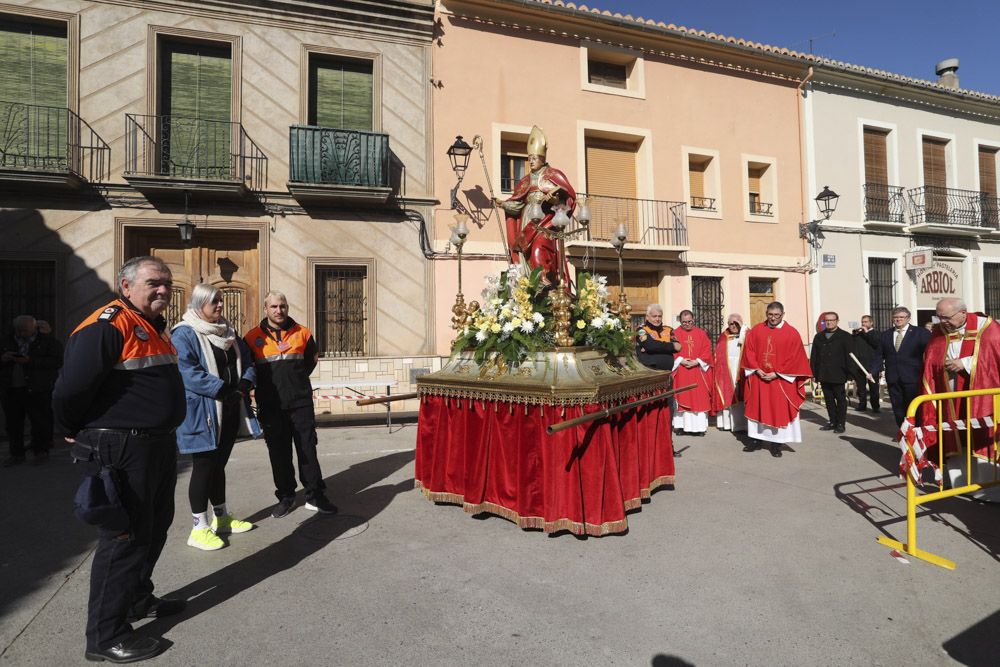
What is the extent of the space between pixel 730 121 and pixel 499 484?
12.9 meters

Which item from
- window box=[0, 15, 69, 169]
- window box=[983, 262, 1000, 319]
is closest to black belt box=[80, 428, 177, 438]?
window box=[0, 15, 69, 169]

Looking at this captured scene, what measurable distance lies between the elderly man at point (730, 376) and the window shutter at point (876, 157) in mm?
9898

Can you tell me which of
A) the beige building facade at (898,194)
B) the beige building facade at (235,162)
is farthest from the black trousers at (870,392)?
the beige building facade at (235,162)

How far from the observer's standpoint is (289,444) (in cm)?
459

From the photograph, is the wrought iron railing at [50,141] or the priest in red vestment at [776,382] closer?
the priest in red vestment at [776,382]

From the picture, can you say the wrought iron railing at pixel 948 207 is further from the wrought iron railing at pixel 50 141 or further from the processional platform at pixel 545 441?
the wrought iron railing at pixel 50 141

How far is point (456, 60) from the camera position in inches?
455

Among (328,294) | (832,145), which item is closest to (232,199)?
(328,294)

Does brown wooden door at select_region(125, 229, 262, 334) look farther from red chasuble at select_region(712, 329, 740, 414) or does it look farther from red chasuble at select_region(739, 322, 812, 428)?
red chasuble at select_region(739, 322, 812, 428)

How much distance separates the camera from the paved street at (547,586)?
2561 millimetres

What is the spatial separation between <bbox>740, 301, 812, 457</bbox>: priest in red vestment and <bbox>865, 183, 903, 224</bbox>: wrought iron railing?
1034 centimetres

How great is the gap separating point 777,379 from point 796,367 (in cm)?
27

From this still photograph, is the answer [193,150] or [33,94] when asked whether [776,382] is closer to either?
[193,150]

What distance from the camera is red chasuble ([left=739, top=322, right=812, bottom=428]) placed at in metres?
6.77
